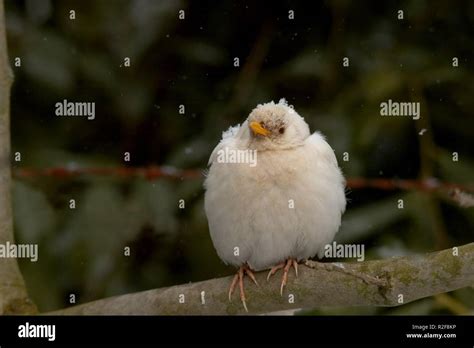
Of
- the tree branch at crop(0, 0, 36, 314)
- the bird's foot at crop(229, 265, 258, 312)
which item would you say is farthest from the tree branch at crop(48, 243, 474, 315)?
the tree branch at crop(0, 0, 36, 314)

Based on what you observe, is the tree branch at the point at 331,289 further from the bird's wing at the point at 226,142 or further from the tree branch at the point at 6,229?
the bird's wing at the point at 226,142

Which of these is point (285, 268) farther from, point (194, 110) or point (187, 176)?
point (194, 110)

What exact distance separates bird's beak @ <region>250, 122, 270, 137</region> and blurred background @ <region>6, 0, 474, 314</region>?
838 mm

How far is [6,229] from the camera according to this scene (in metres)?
3.01

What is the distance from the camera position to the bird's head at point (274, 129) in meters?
3.10

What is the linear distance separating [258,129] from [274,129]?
6 centimetres

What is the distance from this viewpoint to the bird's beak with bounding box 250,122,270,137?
3.08 meters

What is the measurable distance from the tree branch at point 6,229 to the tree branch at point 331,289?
0.44 feet

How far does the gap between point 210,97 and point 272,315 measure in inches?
50.0

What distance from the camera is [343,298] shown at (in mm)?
2775
